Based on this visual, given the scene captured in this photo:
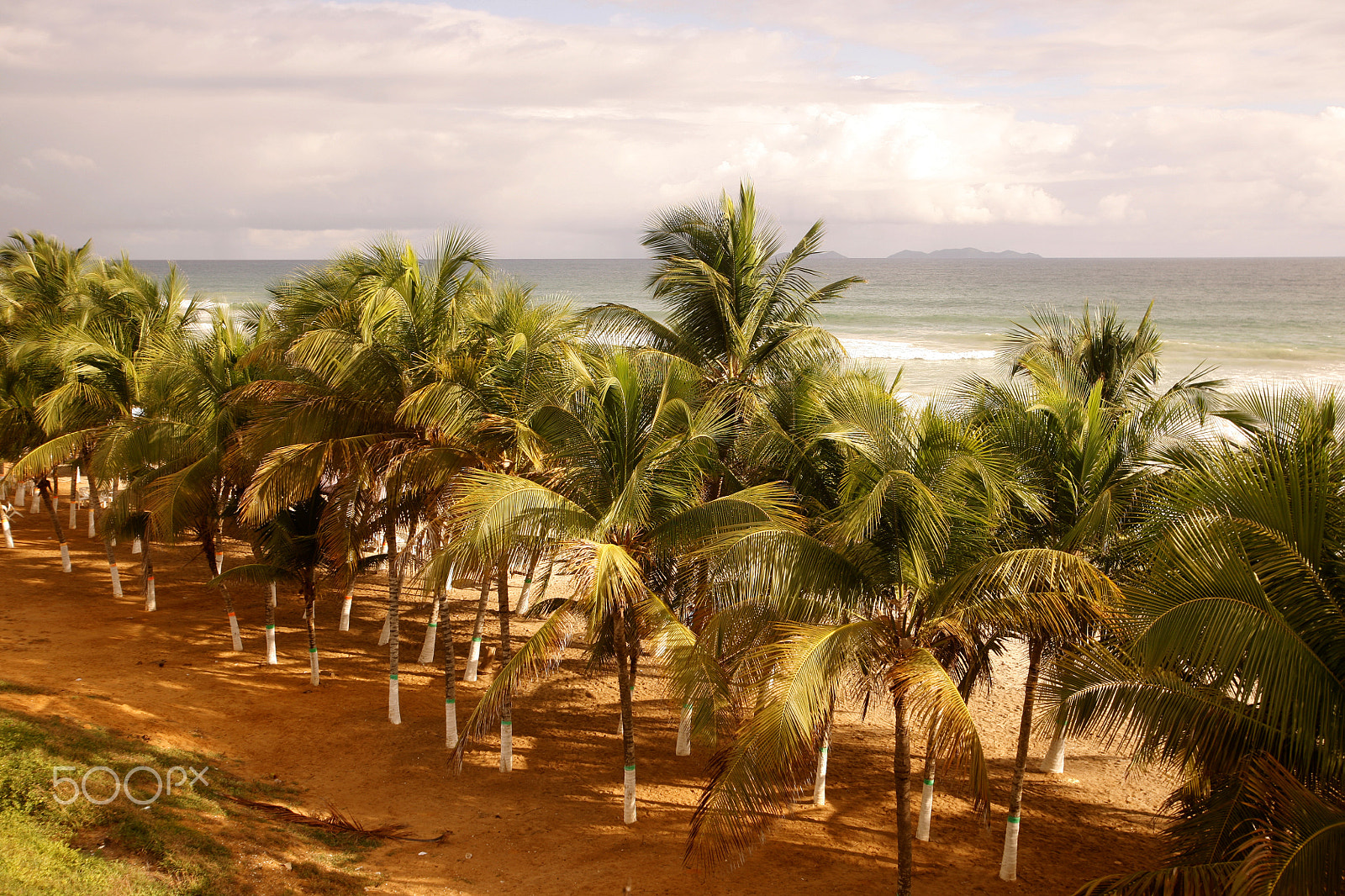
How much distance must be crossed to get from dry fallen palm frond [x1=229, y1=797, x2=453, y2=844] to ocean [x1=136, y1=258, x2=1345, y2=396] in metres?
8.28

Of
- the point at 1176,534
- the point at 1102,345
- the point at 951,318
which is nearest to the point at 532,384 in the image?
the point at 1176,534

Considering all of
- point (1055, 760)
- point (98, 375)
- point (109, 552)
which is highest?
point (98, 375)

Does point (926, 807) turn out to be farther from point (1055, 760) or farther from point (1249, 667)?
point (1249, 667)

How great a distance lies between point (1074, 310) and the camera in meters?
68.6

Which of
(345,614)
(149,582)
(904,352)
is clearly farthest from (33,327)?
(904,352)

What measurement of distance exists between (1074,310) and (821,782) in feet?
218

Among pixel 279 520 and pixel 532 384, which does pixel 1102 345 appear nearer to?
pixel 532 384

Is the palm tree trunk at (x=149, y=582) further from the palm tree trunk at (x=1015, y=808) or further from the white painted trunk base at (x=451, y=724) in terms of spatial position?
the palm tree trunk at (x=1015, y=808)

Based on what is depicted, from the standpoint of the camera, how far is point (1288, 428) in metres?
6.93

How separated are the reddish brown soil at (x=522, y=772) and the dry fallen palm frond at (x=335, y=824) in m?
0.17

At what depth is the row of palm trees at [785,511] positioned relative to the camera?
230 inches

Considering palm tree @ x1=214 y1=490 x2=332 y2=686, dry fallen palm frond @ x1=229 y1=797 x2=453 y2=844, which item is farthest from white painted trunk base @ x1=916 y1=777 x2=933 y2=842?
palm tree @ x1=214 y1=490 x2=332 y2=686

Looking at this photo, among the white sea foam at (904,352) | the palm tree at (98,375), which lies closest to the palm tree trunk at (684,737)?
the palm tree at (98,375)

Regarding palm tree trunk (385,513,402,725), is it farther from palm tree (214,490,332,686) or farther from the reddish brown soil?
palm tree (214,490,332,686)
